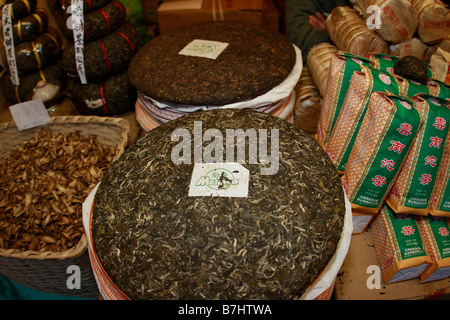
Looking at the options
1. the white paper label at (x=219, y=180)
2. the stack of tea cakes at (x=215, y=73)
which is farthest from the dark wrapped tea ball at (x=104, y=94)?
the white paper label at (x=219, y=180)

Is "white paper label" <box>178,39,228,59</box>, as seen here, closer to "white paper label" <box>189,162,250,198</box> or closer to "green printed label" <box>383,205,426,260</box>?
"white paper label" <box>189,162,250,198</box>

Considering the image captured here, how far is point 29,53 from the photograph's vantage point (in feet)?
5.63

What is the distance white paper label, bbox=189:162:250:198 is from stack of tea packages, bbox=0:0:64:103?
1.28m

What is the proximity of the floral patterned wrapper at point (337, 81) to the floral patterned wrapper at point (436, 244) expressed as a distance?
0.49 meters

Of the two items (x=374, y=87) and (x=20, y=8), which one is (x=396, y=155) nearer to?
(x=374, y=87)

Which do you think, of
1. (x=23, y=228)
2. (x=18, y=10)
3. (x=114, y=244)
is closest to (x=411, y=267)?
(x=114, y=244)

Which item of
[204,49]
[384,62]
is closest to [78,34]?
[204,49]

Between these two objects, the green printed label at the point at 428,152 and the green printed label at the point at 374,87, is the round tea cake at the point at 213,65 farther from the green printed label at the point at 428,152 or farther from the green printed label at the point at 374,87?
the green printed label at the point at 428,152

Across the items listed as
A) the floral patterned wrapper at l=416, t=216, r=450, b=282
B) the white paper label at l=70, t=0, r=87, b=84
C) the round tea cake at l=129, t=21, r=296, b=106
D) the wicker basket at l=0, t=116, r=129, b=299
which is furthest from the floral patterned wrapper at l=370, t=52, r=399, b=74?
the white paper label at l=70, t=0, r=87, b=84

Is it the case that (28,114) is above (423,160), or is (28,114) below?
below

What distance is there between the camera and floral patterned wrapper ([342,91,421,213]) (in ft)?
3.19

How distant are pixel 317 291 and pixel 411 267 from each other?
0.47 m

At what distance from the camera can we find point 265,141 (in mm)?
1026

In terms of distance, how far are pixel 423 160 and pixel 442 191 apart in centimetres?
15
